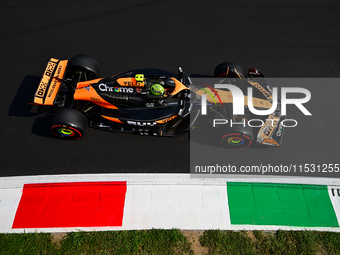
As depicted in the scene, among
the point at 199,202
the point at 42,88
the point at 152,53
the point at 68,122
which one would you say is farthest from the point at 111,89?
the point at 199,202

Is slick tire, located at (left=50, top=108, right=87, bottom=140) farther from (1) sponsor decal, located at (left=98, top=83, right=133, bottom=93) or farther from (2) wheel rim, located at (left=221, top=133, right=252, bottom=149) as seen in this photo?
(2) wheel rim, located at (left=221, top=133, right=252, bottom=149)

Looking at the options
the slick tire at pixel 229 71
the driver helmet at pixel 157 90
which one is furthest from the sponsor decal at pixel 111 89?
the slick tire at pixel 229 71

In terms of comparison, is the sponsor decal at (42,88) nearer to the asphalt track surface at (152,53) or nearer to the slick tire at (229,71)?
the asphalt track surface at (152,53)

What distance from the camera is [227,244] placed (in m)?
5.96

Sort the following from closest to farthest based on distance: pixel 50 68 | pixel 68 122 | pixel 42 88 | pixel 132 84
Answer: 1. pixel 68 122
2. pixel 132 84
3. pixel 42 88
4. pixel 50 68

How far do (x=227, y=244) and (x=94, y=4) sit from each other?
9241mm

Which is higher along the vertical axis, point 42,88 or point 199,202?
point 42,88

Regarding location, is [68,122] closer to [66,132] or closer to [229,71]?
[66,132]

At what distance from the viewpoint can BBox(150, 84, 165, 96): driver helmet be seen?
21.1 feet

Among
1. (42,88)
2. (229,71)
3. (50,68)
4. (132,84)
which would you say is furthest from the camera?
(229,71)

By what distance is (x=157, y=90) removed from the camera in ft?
21.1

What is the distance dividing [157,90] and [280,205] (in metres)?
4.08

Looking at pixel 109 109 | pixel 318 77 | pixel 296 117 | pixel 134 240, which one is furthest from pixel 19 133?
pixel 318 77

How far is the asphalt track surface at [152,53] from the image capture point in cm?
712
